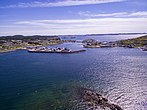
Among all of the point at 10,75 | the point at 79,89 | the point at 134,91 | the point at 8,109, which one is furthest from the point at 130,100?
the point at 10,75

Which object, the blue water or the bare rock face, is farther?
the blue water

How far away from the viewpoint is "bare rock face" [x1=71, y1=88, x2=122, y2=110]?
3803 centimetres

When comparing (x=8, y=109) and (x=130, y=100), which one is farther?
(x=130, y=100)

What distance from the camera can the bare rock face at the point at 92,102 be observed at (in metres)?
38.0

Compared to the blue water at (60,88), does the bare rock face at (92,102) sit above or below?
above

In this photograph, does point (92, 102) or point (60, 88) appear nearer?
point (92, 102)

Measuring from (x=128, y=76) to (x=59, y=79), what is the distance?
63.7ft

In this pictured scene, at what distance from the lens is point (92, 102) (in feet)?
133

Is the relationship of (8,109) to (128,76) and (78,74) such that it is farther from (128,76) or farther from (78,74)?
(128,76)

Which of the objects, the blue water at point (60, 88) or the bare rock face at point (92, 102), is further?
the blue water at point (60, 88)

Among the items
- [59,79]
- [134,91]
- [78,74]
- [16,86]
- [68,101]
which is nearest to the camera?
[68,101]

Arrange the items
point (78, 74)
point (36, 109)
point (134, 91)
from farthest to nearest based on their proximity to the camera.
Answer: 1. point (78, 74)
2. point (134, 91)
3. point (36, 109)

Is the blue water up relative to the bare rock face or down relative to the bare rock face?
down

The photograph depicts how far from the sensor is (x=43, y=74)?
68250 millimetres
